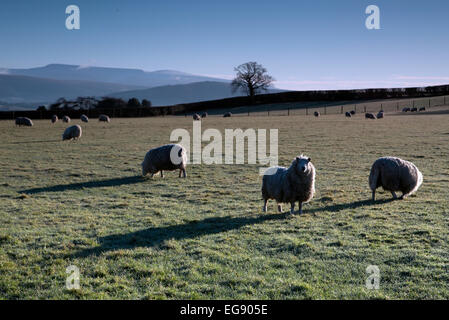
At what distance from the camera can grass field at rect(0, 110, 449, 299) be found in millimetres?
5648

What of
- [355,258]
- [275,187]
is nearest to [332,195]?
[275,187]

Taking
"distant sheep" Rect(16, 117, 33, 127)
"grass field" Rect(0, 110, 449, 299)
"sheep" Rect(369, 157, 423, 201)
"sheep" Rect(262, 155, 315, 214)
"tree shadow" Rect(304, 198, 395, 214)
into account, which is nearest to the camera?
"grass field" Rect(0, 110, 449, 299)

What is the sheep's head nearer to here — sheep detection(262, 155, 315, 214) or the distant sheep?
sheep detection(262, 155, 315, 214)

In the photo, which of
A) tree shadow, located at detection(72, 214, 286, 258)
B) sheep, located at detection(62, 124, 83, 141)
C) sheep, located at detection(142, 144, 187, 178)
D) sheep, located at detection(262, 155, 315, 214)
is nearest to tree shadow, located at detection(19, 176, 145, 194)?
sheep, located at detection(142, 144, 187, 178)

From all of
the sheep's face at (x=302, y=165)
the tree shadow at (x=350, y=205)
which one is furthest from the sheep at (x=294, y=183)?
the tree shadow at (x=350, y=205)

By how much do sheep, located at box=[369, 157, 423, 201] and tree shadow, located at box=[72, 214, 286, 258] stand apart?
302 centimetres

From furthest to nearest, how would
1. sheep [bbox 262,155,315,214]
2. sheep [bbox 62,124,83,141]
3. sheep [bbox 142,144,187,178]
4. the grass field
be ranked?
1. sheep [bbox 62,124,83,141]
2. sheep [bbox 142,144,187,178]
3. sheep [bbox 262,155,315,214]
4. the grass field

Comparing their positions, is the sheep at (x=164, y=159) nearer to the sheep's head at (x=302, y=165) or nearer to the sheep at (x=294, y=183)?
the sheep at (x=294, y=183)

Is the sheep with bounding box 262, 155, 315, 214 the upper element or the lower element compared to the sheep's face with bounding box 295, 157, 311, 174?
lower

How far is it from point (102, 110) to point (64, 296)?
67.9 m

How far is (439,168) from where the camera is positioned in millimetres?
15117

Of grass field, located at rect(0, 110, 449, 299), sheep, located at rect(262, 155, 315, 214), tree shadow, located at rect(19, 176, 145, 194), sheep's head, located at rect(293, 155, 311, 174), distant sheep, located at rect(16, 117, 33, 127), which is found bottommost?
grass field, located at rect(0, 110, 449, 299)

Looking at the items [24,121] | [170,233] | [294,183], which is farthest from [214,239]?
[24,121]

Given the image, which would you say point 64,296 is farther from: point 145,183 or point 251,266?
point 145,183
